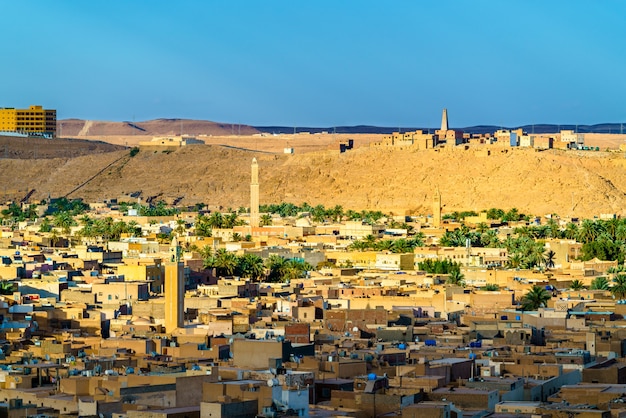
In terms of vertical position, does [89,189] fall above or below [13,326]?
above

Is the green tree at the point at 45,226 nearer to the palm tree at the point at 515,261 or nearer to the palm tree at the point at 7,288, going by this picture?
the palm tree at the point at 515,261

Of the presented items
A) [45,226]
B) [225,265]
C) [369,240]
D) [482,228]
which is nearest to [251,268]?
[225,265]

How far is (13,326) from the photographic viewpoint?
47062 millimetres

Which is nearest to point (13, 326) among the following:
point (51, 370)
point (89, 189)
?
point (51, 370)

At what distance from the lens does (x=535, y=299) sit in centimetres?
5650

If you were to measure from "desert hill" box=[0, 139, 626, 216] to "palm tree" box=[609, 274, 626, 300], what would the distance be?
6764 centimetres

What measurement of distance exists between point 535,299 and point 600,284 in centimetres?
854

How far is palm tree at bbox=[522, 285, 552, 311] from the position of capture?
182ft

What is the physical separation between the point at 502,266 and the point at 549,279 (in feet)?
35.1

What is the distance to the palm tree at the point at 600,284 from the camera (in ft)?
209

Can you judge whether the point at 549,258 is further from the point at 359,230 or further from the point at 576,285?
the point at 359,230

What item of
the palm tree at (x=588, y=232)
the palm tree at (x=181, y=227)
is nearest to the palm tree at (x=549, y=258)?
the palm tree at (x=588, y=232)

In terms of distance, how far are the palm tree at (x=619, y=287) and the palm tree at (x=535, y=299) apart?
3230mm

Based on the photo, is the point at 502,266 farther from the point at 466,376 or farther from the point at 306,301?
the point at 466,376
